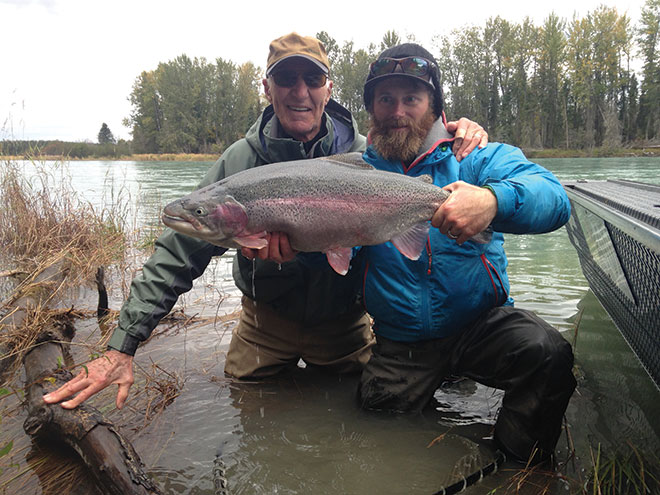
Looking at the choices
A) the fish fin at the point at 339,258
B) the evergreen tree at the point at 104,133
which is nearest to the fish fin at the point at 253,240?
the fish fin at the point at 339,258

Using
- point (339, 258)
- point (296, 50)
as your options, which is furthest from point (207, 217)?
point (296, 50)

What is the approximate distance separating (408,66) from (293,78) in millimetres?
1007

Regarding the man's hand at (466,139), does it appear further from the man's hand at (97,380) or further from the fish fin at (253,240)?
the man's hand at (97,380)

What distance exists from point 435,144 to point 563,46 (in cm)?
6360

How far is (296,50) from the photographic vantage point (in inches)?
149

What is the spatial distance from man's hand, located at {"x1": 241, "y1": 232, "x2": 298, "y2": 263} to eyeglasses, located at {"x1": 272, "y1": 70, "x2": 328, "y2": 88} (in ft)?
5.31

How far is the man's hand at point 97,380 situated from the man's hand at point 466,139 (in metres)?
2.72

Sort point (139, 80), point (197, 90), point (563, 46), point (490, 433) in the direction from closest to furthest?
point (490, 433) → point (563, 46) → point (197, 90) → point (139, 80)

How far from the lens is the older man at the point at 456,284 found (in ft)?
9.03

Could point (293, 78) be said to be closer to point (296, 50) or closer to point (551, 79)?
point (296, 50)

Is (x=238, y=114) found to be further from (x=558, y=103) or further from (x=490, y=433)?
(x=490, y=433)

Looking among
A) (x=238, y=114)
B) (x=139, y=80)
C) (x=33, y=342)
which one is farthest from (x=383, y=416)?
(x=139, y=80)

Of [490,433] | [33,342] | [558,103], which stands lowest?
[490,433]

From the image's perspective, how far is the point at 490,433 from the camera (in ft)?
10.4
